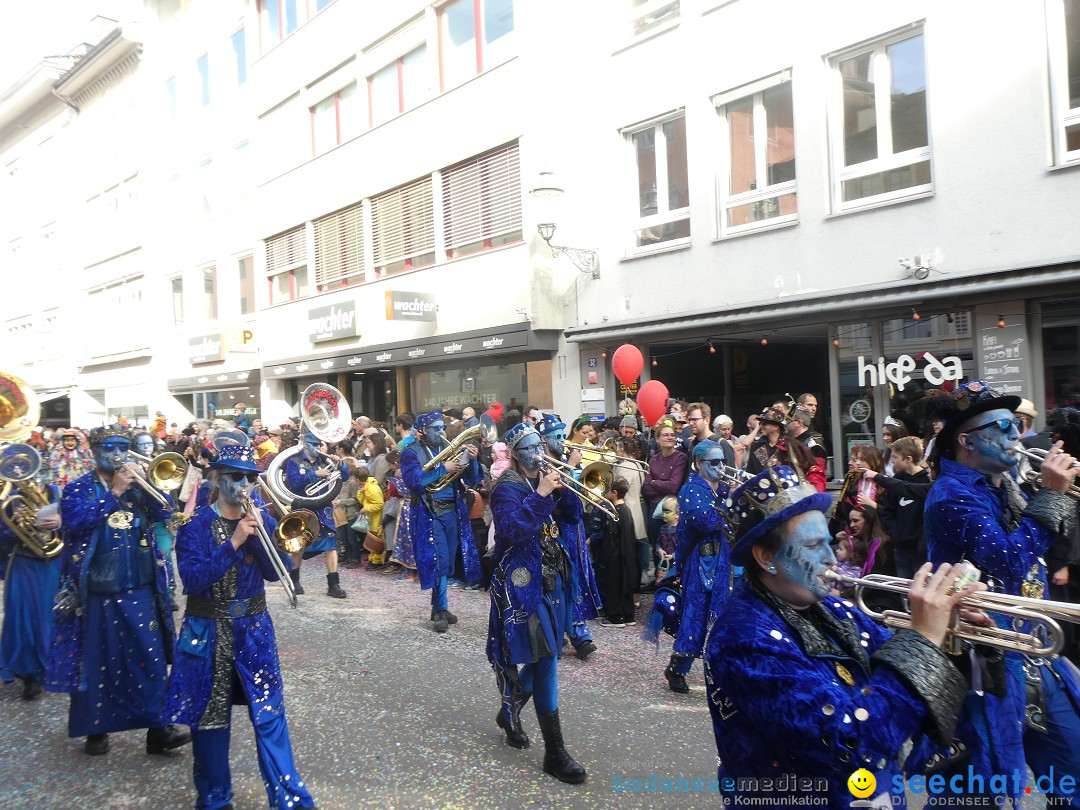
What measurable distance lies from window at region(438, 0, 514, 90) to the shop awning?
5.73m

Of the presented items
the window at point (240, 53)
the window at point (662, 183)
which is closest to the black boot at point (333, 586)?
the window at point (662, 183)

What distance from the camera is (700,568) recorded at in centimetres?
540

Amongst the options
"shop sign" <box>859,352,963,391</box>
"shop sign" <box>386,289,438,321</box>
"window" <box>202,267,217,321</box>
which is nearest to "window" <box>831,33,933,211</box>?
"shop sign" <box>859,352,963,391</box>

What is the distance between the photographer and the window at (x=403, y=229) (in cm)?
1578

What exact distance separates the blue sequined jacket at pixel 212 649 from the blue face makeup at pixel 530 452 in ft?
5.14

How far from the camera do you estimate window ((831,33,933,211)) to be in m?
9.02

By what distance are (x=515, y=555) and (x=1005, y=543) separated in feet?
7.98

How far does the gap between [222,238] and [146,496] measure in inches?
749

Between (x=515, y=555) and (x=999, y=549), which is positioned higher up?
(x=999, y=549)

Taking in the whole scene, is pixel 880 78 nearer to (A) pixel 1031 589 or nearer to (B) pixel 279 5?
(A) pixel 1031 589

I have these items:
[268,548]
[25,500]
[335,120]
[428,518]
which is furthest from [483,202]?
[268,548]

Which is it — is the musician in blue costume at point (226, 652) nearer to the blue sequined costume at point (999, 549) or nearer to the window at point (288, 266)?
the blue sequined costume at point (999, 549)

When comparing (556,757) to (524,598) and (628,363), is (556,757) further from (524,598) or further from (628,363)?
(628,363)

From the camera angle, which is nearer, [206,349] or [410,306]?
[410,306]
